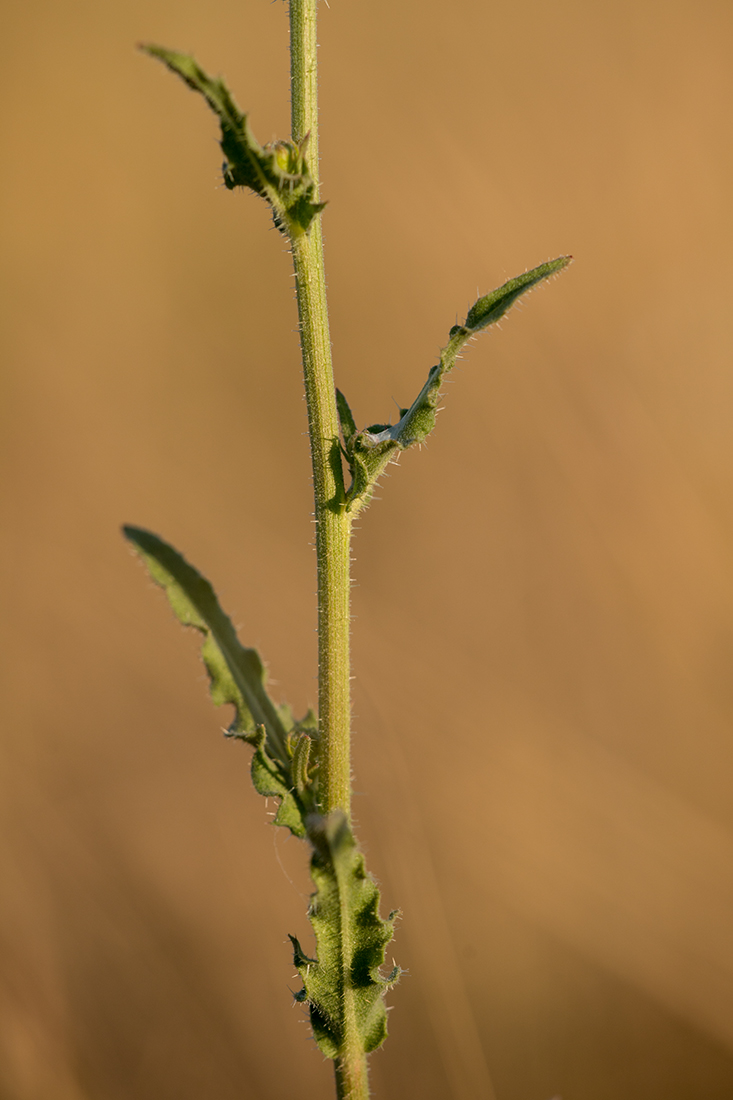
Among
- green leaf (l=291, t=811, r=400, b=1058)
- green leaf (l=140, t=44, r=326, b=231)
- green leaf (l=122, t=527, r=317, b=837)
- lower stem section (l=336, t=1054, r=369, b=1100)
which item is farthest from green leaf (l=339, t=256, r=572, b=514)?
lower stem section (l=336, t=1054, r=369, b=1100)

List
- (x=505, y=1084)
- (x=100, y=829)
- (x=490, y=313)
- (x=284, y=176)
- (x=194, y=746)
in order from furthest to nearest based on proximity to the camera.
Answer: (x=194, y=746), (x=100, y=829), (x=505, y=1084), (x=490, y=313), (x=284, y=176)

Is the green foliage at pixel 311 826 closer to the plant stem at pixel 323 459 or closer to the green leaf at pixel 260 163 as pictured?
the plant stem at pixel 323 459

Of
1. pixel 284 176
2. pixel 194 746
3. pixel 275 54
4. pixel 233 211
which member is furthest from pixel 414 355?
pixel 284 176

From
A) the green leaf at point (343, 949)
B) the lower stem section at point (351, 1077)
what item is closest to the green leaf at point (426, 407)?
the green leaf at point (343, 949)

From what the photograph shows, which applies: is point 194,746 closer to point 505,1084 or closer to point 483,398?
point 505,1084

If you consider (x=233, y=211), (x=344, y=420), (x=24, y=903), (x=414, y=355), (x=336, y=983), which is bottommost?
(x=24, y=903)

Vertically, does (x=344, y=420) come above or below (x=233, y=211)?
below

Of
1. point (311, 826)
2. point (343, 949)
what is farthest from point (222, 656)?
point (343, 949)
